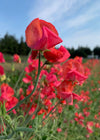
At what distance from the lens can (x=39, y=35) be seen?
0.36m

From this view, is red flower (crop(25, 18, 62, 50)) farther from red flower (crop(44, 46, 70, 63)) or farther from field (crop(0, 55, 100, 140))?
Result: field (crop(0, 55, 100, 140))

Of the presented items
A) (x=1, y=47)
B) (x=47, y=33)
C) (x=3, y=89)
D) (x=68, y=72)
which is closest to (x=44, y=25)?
(x=47, y=33)

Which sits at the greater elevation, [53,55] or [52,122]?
[53,55]

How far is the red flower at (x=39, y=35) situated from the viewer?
0.34 meters

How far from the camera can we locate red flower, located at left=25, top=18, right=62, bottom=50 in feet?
1.13

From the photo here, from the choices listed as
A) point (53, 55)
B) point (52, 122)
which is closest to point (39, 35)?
point (53, 55)

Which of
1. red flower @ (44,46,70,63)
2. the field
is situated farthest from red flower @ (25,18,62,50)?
the field

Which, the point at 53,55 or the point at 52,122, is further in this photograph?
the point at 52,122

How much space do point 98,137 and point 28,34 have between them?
195cm

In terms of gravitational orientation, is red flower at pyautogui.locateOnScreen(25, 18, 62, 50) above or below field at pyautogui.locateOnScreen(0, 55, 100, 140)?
above

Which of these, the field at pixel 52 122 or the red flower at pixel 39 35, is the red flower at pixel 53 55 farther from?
the field at pixel 52 122

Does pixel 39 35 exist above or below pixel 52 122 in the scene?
above

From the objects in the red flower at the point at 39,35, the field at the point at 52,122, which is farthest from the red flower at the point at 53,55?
the field at the point at 52,122

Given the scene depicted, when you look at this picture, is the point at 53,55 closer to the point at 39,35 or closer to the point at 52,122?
the point at 39,35
